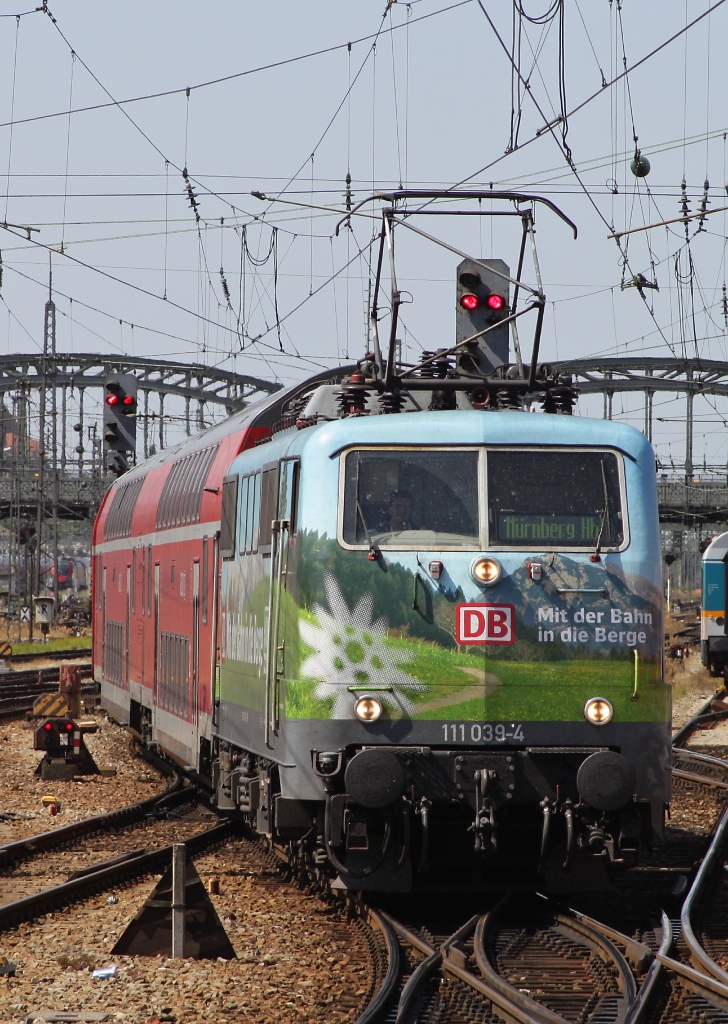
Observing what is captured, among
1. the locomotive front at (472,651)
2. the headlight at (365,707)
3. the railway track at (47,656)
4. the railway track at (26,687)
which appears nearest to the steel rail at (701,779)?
the locomotive front at (472,651)

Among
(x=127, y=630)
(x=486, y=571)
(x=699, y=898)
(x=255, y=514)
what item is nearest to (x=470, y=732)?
(x=486, y=571)

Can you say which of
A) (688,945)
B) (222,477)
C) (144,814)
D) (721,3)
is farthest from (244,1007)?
(721,3)

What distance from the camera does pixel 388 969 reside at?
743cm

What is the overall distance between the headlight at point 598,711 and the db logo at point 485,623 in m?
0.61

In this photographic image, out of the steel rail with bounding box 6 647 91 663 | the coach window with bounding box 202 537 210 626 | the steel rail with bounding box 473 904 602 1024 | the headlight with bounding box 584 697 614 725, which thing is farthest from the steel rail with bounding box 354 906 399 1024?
the steel rail with bounding box 6 647 91 663

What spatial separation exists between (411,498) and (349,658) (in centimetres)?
Answer: 108

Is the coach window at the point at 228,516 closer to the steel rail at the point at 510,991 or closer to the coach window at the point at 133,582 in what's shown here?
the steel rail at the point at 510,991

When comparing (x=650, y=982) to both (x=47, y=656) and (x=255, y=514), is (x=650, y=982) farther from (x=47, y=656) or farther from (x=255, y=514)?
(x=47, y=656)

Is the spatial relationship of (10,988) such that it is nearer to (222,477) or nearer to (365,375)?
(365,375)

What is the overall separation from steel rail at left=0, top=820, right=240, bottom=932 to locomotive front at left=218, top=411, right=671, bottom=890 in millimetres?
1788

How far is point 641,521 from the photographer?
8.88m

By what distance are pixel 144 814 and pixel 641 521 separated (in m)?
7.08

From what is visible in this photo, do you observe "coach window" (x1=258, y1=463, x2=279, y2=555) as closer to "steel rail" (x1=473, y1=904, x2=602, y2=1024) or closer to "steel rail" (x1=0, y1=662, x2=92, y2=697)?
"steel rail" (x1=473, y1=904, x2=602, y2=1024)

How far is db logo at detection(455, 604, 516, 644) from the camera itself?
861 cm
